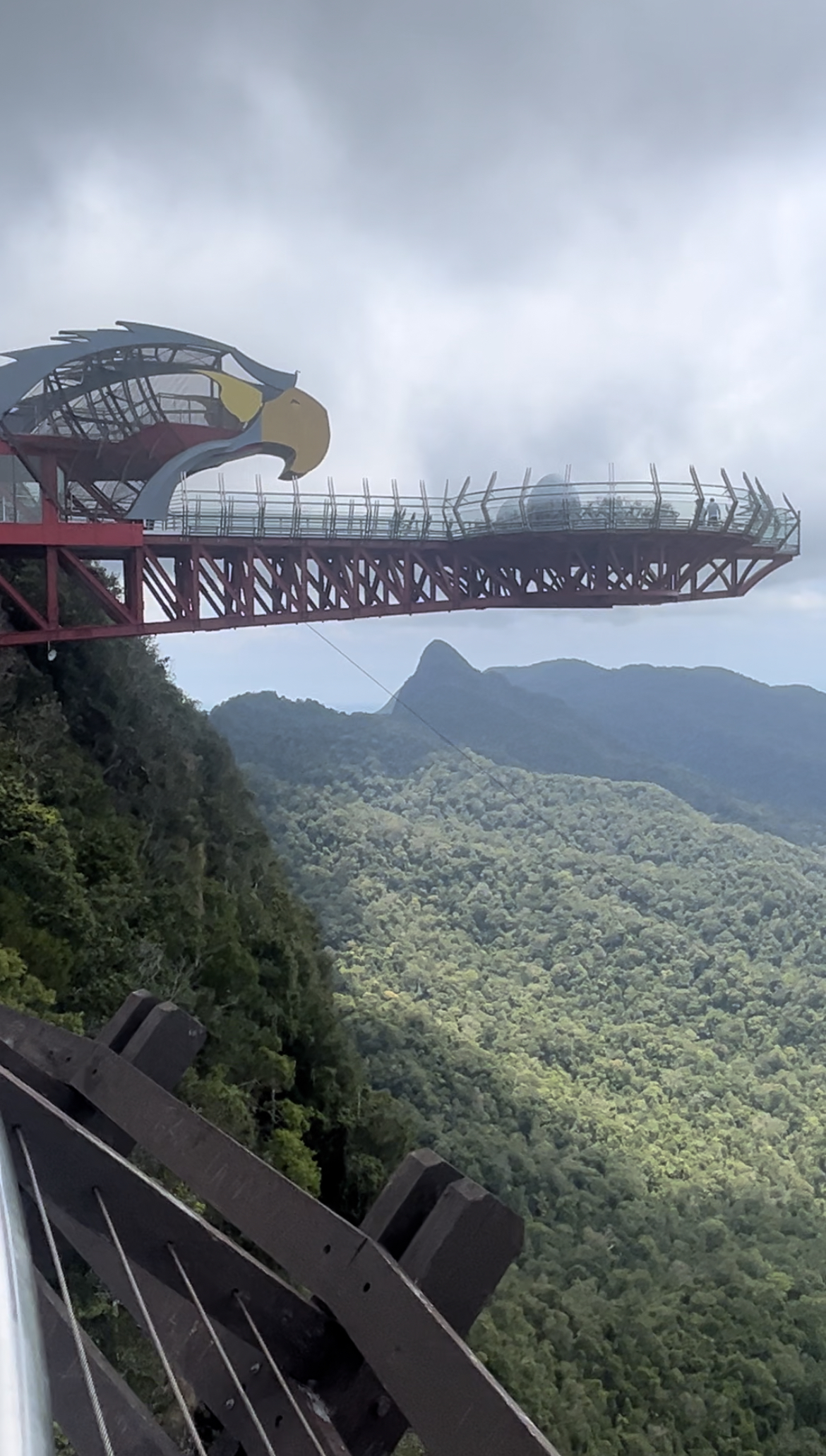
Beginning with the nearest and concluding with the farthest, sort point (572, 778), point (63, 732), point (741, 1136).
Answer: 1. point (63, 732)
2. point (741, 1136)
3. point (572, 778)

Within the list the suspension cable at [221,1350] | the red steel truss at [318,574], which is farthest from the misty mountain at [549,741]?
the suspension cable at [221,1350]

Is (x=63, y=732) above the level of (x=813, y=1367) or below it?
above

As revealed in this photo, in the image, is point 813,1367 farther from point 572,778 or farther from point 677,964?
point 572,778

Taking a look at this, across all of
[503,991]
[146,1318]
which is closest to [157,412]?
[146,1318]

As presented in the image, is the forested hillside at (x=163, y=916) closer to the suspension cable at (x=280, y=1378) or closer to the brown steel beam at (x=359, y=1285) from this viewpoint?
the brown steel beam at (x=359, y=1285)

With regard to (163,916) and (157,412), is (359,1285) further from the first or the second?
(157,412)

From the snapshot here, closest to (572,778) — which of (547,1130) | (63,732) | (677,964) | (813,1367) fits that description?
(677,964)

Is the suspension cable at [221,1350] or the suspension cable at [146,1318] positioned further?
the suspension cable at [221,1350]
